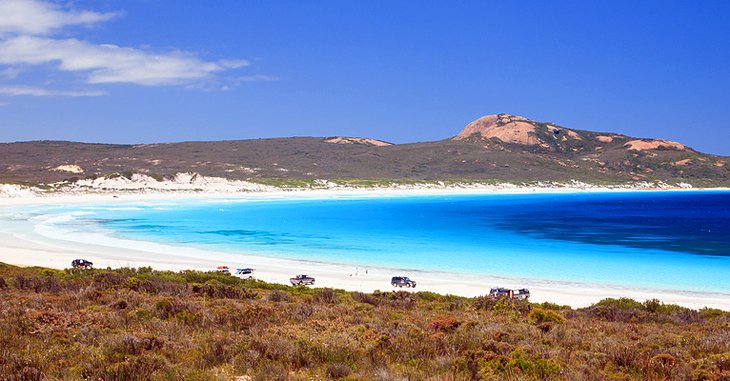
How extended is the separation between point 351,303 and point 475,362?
8.76 metres

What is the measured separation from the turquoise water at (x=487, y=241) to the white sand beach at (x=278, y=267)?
257 cm

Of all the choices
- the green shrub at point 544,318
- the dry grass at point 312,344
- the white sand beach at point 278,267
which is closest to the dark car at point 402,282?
the white sand beach at point 278,267

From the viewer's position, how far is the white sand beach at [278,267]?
27219mm

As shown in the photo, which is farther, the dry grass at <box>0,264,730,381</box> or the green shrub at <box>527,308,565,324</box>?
the green shrub at <box>527,308,565,324</box>

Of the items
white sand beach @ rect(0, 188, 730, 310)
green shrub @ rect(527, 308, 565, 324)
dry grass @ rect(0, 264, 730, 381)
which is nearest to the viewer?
dry grass @ rect(0, 264, 730, 381)

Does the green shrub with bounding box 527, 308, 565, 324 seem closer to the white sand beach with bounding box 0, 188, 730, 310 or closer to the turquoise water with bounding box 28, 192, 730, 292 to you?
the white sand beach with bounding box 0, 188, 730, 310

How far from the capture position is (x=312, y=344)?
371 inches

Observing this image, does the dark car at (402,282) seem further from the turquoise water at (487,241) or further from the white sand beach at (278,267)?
the turquoise water at (487,241)

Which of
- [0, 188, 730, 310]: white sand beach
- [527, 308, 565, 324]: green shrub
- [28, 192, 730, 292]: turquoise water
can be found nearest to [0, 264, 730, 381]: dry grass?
[527, 308, 565, 324]: green shrub

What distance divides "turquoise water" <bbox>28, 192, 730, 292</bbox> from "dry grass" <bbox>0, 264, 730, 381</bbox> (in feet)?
69.7

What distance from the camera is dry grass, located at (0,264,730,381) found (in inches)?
314

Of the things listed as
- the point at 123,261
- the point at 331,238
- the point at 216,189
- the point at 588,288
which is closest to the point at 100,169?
the point at 216,189

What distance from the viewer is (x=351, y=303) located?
1708 centimetres

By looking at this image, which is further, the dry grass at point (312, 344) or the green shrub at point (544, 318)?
the green shrub at point (544, 318)
